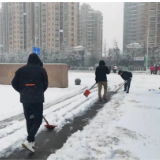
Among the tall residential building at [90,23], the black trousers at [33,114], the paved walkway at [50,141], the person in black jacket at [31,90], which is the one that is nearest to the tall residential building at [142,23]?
the tall residential building at [90,23]

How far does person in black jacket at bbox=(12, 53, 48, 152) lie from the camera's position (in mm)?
3699

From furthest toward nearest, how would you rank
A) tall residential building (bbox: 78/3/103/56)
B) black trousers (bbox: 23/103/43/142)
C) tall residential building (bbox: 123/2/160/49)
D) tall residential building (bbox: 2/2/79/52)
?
tall residential building (bbox: 78/3/103/56) → tall residential building (bbox: 2/2/79/52) → tall residential building (bbox: 123/2/160/49) → black trousers (bbox: 23/103/43/142)

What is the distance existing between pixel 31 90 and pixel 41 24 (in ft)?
273

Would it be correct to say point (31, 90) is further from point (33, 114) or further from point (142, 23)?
point (142, 23)

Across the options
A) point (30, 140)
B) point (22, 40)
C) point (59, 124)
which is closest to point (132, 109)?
point (59, 124)

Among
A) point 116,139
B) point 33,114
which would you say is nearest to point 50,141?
point 33,114

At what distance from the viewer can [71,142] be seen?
4230 mm

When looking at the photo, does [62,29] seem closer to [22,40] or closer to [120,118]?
[22,40]

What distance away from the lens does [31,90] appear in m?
3.71

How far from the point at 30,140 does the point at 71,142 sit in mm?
874

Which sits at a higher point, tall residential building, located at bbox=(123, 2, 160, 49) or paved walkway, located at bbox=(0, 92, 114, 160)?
tall residential building, located at bbox=(123, 2, 160, 49)

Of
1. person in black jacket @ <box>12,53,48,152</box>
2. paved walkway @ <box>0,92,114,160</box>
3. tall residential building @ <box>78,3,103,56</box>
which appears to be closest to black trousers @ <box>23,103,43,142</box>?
person in black jacket @ <box>12,53,48,152</box>

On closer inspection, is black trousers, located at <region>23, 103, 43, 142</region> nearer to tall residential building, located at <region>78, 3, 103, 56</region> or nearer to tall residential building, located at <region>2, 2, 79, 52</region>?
tall residential building, located at <region>2, 2, 79, 52</region>

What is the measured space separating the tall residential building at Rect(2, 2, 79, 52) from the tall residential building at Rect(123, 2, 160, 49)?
71.4 feet
